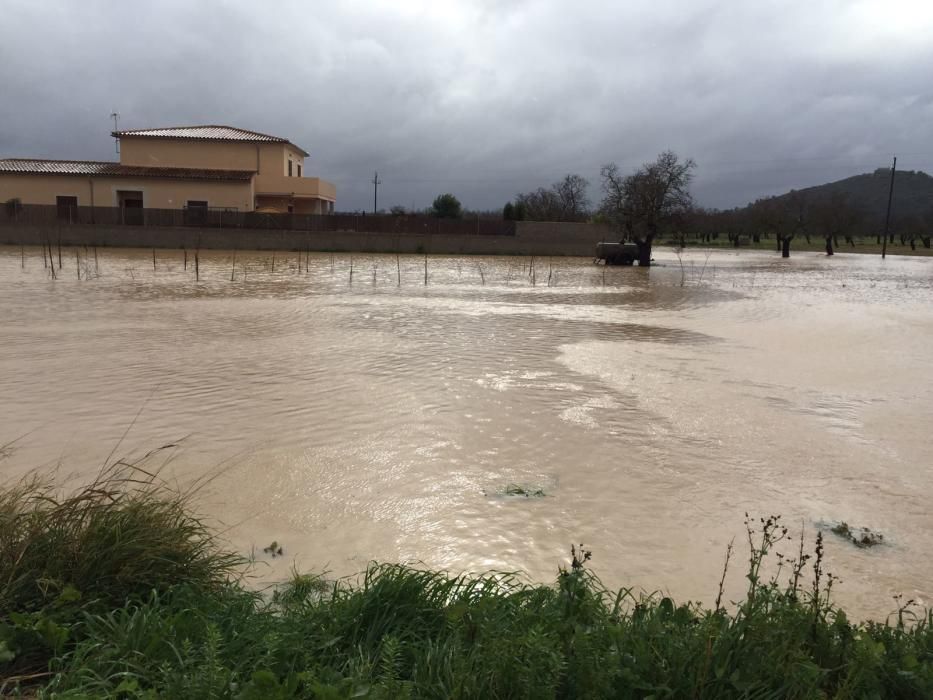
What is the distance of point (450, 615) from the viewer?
3.07 meters

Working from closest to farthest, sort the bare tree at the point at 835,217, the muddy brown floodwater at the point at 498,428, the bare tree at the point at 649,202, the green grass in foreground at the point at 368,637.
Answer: the green grass in foreground at the point at 368,637 → the muddy brown floodwater at the point at 498,428 → the bare tree at the point at 649,202 → the bare tree at the point at 835,217

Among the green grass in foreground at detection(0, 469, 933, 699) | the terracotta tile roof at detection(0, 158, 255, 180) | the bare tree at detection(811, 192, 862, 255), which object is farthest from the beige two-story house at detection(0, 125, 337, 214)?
the green grass in foreground at detection(0, 469, 933, 699)

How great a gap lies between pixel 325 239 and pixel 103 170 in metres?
16.3

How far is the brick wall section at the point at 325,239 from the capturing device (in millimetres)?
41125

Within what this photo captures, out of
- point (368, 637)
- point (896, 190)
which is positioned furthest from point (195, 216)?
point (896, 190)

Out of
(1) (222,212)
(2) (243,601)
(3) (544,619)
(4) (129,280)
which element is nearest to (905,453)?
(3) (544,619)

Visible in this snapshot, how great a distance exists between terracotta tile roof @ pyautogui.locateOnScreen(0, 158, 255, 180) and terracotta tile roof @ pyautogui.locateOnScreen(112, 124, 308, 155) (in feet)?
7.55

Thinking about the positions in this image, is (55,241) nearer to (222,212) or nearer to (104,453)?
(222,212)

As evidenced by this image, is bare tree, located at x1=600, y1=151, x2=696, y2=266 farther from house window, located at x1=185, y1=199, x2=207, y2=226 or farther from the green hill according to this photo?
the green hill

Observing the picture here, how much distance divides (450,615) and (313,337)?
9.82 metres

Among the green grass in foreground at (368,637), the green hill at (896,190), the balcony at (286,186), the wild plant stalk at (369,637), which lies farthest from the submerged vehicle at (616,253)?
the green hill at (896,190)

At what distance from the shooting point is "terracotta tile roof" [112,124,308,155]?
50.1 metres

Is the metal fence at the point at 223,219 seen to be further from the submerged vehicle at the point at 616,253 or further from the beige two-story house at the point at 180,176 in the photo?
the submerged vehicle at the point at 616,253

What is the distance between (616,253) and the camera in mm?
40219
